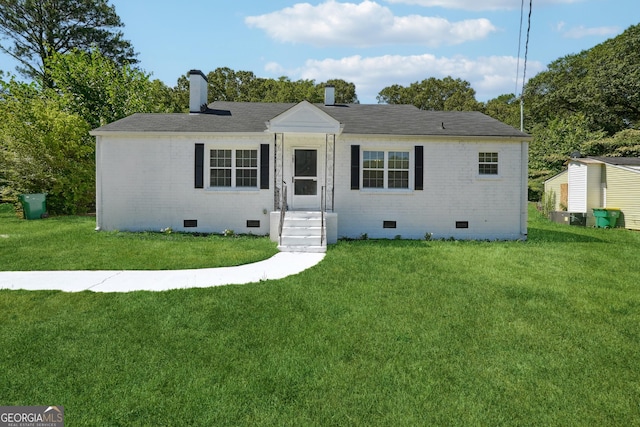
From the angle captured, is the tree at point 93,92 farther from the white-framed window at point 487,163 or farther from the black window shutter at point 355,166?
the white-framed window at point 487,163

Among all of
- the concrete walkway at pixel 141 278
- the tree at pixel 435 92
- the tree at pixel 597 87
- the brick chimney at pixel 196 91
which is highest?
the tree at pixel 435 92

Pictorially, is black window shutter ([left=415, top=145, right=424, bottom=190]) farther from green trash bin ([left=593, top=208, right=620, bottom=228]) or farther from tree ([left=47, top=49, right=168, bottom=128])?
tree ([left=47, top=49, right=168, bottom=128])

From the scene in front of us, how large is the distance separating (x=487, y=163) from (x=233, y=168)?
26.6 ft

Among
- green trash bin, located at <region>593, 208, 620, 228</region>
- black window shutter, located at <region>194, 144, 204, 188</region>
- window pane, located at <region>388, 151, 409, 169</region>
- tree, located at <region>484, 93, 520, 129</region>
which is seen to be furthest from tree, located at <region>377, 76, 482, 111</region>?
black window shutter, located at <region>194, 144, 204, 188</region>

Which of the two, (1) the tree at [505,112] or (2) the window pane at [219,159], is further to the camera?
(1) the tree at [505,112]

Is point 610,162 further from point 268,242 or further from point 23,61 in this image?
point 23,61

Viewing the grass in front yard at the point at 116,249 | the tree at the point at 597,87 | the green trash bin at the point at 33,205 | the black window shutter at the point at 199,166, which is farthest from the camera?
the tree at the point at 597,87

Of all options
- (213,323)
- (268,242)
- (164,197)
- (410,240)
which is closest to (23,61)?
(164,197)

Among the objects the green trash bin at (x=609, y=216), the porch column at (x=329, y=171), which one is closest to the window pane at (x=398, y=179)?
the porch column at (x=329, y=171)

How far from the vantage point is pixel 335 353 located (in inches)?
172

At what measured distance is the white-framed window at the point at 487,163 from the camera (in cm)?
1292

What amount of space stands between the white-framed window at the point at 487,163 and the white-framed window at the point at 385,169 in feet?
7.73

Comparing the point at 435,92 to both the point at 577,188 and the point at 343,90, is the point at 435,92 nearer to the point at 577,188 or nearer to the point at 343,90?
the point at 343,90

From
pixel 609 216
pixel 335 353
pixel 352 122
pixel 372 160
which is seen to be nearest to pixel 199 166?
pixel 352 122
